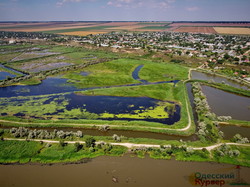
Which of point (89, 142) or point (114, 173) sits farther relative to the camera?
point (89, 142)

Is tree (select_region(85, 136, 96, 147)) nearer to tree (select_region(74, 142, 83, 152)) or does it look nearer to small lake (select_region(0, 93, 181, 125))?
tree (select_region(74, 142, 83, 152))

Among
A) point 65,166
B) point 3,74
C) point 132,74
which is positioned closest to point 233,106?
point 132,74

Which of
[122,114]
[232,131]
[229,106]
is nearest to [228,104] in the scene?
[229,106]

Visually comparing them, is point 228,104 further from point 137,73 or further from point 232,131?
point 137,73

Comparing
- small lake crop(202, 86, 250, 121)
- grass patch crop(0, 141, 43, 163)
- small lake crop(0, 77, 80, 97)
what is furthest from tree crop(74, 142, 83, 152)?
small lake crop(202, 86, 250, 121)

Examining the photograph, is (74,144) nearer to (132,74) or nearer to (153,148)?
(153,148)

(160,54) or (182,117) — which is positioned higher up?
(160,54)

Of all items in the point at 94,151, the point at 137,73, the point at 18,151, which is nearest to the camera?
the point at 18,151
